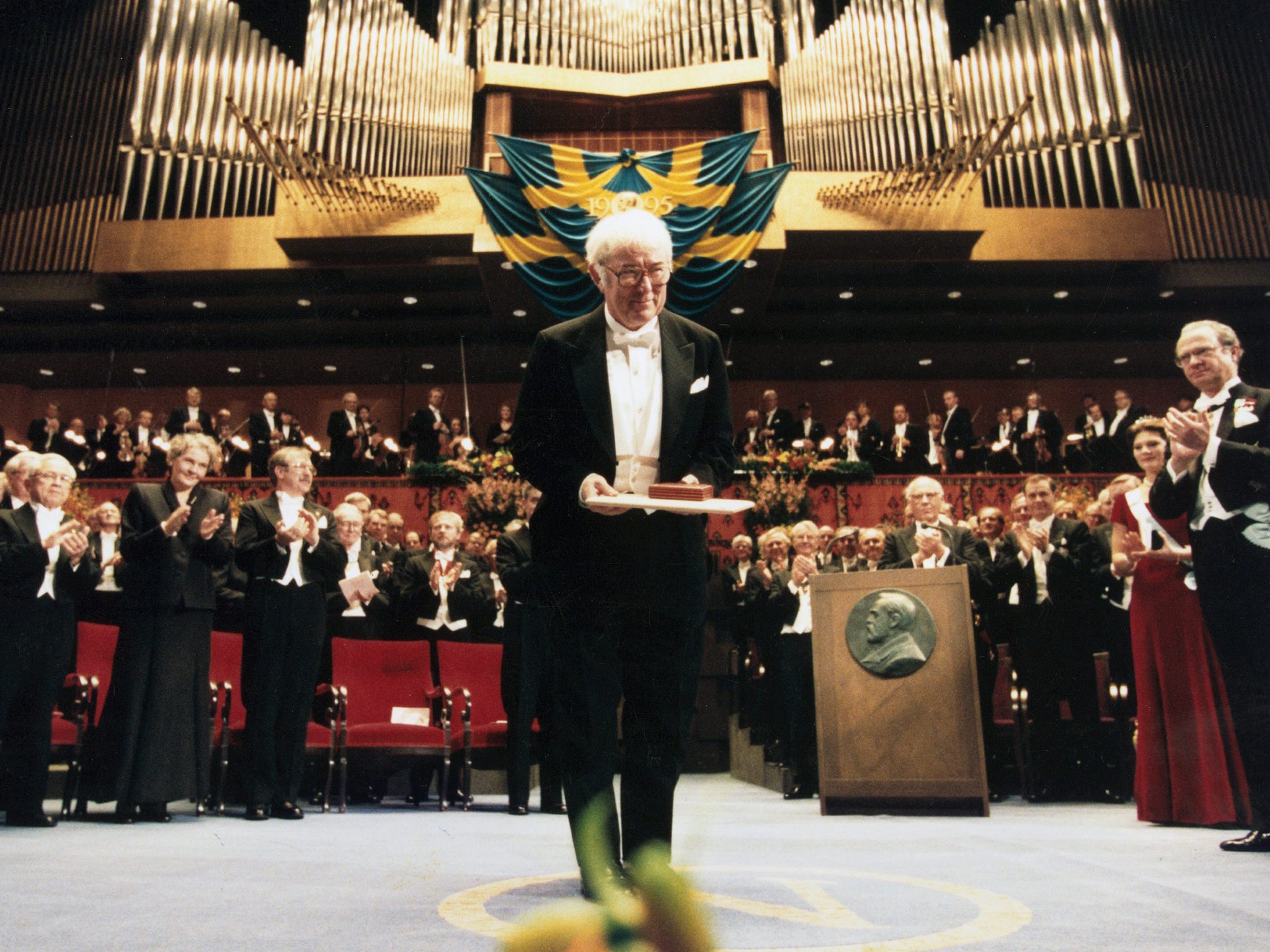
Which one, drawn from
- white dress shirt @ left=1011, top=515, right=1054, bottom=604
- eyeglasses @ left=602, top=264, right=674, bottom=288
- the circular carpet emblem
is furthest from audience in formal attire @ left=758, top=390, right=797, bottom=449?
eyeglasses @ left=602, top=264, right=674, bottom=288

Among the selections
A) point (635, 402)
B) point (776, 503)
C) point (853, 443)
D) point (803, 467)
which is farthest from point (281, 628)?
point (853, 443)

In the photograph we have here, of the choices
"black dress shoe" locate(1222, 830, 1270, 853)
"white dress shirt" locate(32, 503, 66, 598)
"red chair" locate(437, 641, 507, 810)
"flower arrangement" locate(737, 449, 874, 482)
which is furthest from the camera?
"flower arrangement" locate(737, 449, 874, 482)

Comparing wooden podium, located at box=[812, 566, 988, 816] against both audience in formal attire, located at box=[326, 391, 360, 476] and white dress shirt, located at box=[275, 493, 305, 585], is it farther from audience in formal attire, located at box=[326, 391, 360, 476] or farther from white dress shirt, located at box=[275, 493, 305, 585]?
audience in formal attire, located at box=[326, 391, 360, 476]

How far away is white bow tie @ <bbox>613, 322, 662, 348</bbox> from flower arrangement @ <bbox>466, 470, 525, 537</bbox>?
6486 mm

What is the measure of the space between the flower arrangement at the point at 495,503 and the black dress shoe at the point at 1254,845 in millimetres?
6368

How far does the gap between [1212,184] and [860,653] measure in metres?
10.3

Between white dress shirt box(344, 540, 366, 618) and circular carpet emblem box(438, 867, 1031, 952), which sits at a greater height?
white dress shirt box(344, 540, 366, 618)

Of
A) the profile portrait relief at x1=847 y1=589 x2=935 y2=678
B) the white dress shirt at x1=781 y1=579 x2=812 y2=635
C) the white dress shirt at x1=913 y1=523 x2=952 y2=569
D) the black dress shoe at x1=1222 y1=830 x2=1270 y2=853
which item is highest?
the white dress shirt at x1=913 y1=523 x2=952 y2=569

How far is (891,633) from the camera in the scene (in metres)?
4.25

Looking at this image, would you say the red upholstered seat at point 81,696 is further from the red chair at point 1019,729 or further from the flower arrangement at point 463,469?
the red chair at point 1019,729

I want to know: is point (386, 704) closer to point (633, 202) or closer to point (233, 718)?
point (233, 718)

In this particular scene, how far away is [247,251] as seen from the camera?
11.6 metres

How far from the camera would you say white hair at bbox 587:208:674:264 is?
80.7 inches

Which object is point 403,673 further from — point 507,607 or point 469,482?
point 469,482
